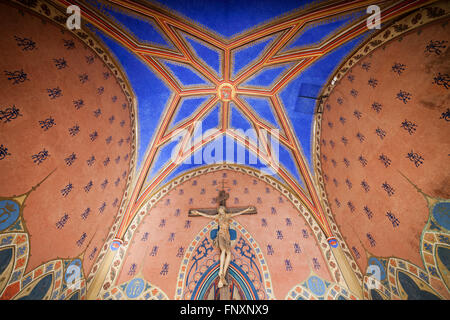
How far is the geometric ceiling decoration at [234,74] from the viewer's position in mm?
4402

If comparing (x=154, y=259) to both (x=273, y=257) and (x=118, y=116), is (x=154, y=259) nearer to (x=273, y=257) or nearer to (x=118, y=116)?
(x=273, y=257)

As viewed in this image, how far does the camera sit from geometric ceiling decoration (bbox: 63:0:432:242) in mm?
4402

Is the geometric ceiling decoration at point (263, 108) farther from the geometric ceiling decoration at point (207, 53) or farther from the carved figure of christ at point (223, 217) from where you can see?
the carved figure of christ at point (223, 217)

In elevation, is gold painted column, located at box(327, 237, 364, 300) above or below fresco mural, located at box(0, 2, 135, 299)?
below

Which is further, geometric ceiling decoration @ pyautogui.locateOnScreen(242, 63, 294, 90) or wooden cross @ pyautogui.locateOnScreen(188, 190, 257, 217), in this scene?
wooden cross @ pyautogui.locateOnScreen(188, 190, 257, 217)

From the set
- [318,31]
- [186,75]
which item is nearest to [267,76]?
[318,31]

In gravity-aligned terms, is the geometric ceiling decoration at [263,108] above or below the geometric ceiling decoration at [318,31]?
above

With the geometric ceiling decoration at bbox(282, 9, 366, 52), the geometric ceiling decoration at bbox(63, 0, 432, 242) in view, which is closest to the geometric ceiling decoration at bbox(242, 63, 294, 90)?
the geometric ceiling decoration at bbox(63, 0, 432, 242)

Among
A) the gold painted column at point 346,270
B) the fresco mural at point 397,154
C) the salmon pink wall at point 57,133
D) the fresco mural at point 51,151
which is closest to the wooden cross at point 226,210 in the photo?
the gold painted column at point 346,270

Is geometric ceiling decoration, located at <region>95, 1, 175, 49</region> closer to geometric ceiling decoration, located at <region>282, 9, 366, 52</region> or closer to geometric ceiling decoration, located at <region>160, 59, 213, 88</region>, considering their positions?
geometric ceiling decoration, located at <region>160, 59, 213, 88</region>

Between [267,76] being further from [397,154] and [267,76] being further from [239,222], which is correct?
[239,222]

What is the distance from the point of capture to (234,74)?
20.1ft

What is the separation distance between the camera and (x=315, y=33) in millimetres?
4777

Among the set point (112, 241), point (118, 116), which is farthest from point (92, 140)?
point (112, 241)
